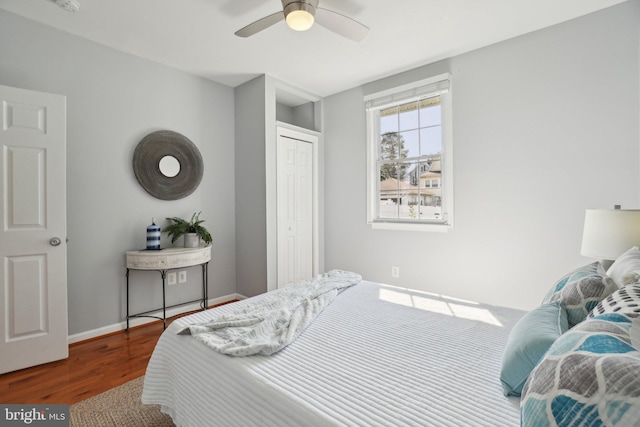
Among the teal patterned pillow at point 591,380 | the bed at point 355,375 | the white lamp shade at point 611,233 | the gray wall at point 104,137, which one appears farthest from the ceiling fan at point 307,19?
the teal patterned pillow at point 591,380

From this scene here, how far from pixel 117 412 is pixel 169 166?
2.28 m

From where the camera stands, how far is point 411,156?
136 inches

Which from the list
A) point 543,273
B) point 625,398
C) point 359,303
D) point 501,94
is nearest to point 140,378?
point 359,303

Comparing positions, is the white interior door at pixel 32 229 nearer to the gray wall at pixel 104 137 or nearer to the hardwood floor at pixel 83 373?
the hardwood floor at pixel 83 373

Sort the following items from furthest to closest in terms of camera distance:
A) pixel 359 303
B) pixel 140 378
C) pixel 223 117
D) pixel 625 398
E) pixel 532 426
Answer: pixel 223 117 → pixel 140 378 → pixel 359 303 → pixel 532 426 → pixel 625 398

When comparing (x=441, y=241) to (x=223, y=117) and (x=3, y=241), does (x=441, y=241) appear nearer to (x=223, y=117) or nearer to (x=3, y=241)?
(x=223, y=117)

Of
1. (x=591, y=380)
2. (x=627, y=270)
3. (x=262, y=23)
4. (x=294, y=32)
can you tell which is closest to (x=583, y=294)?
(x=627, y=270)

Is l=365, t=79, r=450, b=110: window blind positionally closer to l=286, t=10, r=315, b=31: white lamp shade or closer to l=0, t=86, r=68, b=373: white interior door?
l=286, t=10, r=315, b=31: white lamp shade

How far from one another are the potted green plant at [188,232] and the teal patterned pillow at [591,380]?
3.05m

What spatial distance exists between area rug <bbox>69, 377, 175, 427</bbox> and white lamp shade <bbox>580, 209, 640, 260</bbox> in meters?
2.62

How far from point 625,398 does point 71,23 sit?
12.4 ft

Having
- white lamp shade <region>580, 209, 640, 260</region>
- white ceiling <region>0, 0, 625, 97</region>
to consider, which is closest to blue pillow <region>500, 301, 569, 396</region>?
white lamp shade <region>580, 209, 640, 260</region>

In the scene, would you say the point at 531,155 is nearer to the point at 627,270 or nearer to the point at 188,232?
the point at 627,270

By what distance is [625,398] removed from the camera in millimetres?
518
